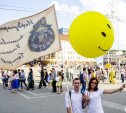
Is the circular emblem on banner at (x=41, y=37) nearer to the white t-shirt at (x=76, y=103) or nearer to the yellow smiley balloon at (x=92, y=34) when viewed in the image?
the yellow smiley balloon at (x=92, y=34)

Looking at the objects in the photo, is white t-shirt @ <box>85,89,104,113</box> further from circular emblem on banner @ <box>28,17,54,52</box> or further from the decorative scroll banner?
circular emblem on banner @ <box>28,17,54,52</box>

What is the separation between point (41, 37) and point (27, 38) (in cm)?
37

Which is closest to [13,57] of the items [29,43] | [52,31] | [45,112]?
[29,43]

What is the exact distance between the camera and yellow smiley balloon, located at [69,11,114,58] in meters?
3.33

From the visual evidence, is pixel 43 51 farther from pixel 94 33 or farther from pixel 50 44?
pixel 94 33

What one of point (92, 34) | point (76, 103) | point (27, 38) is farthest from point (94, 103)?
point (27, 38)

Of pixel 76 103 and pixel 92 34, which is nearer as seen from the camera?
pixel 76 103

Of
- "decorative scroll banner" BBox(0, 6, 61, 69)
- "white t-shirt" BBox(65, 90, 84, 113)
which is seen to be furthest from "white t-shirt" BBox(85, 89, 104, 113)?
"decorative scroll banner" BBox(0, 6, 61, 69)

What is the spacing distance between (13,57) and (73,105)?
5.84ft

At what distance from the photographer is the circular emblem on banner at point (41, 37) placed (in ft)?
11.2

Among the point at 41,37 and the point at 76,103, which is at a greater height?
the point at 41,37

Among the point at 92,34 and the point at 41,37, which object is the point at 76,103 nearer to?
the point at 92,34

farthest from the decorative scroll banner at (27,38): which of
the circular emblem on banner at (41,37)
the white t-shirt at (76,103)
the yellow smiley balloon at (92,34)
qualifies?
the white t-shirt at (76,103)

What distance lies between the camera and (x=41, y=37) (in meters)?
3.53
